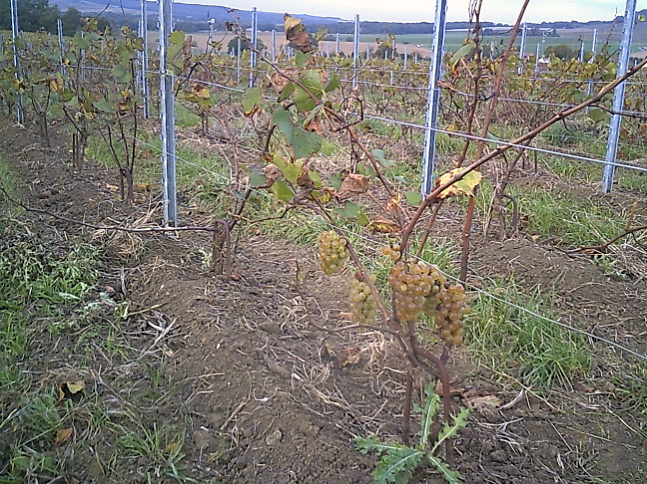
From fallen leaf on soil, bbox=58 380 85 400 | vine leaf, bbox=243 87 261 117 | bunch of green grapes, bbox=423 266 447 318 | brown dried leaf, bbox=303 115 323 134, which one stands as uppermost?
vine leaf, bbox=243 87 261 117

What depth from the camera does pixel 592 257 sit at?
3.37 m

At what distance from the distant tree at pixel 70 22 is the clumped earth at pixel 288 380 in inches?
276

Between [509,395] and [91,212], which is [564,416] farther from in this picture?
[91,212]

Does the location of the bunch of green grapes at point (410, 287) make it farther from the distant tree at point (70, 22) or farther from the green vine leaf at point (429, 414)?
the distant tree at point (70, 22)

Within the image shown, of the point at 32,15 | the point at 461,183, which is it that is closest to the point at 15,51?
the point at 32,15

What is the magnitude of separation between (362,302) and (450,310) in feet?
0.77

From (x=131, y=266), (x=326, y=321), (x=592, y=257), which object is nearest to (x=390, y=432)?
(x=326, y=321)

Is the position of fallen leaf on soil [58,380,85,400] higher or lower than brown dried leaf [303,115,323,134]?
lower

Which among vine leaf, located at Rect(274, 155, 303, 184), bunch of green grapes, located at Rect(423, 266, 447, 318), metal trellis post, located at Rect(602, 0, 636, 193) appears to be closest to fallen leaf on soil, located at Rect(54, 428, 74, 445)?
vine leaf, located at Rect(274, 155, 303, 184)

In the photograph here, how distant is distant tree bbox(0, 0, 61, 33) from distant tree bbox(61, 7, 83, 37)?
0.14 metres

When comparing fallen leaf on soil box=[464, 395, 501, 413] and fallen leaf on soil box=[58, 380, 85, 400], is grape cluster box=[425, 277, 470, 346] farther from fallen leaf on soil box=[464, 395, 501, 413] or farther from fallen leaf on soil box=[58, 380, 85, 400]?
fallen leaf on soil box=[58, 380, 85, 400]

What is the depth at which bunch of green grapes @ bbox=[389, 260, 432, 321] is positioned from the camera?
1.58 m

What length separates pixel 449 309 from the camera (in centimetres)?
165

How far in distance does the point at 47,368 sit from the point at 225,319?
0.62m
